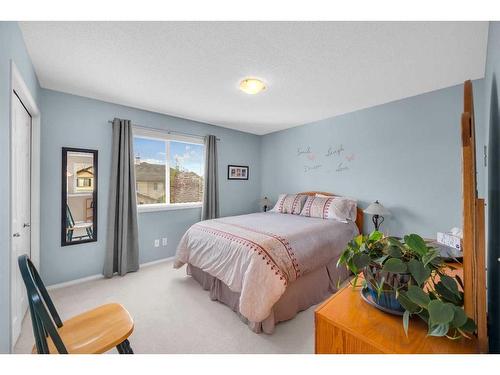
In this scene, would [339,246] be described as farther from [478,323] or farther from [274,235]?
[478,323]

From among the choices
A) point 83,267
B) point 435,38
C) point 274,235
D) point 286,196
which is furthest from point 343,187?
point 83,267

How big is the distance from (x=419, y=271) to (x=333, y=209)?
2513 mm

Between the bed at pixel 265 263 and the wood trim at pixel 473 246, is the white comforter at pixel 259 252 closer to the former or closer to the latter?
the bed at pixel 265 263

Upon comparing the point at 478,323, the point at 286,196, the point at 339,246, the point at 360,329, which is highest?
the point at 286,196

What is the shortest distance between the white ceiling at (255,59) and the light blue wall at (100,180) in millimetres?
218

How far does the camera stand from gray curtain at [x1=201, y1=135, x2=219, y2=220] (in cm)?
393

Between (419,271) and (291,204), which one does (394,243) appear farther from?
(291,204)

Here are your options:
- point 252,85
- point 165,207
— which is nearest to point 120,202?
point 165,207

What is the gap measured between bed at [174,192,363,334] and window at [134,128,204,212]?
3.97ft

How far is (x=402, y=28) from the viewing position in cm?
152

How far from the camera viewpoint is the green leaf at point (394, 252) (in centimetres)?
83

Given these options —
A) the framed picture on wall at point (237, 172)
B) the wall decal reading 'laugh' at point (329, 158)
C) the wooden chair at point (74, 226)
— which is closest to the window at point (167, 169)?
Result: the framed picture on wall at point (237, 172)

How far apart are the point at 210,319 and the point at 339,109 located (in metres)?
3.13

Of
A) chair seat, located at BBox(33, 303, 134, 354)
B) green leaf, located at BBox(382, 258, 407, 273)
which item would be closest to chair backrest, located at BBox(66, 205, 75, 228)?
chair seat, located at BBox(33, 303, 134, 354)
